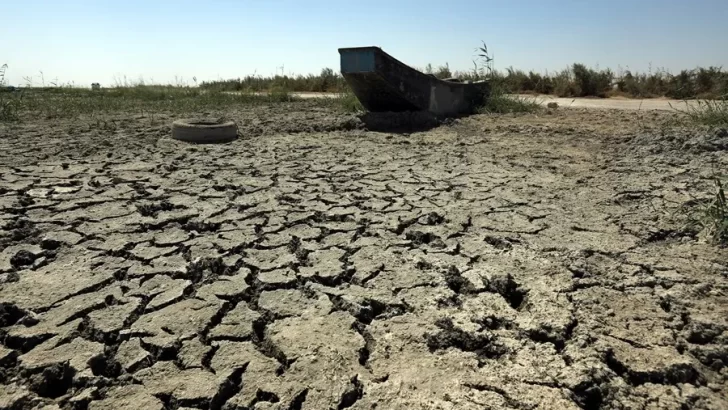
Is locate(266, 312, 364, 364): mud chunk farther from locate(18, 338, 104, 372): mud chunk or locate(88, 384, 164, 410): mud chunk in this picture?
locate(18, 338, 104, 372): mud chunk

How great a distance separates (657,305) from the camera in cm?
212

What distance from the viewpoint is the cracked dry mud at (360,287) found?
169 centimetres

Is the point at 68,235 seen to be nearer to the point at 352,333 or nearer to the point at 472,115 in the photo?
the point at 352,333

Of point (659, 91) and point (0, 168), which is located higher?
point (659, 91)

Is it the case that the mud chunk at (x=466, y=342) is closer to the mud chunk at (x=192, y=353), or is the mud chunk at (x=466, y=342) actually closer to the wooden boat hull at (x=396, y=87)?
the mud chunk at (x=192, y=353)

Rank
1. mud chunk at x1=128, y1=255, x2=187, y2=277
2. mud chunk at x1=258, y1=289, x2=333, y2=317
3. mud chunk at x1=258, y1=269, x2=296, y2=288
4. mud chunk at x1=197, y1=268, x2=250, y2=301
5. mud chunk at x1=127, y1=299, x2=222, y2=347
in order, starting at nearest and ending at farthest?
mud chunk at x1=127, y1=299, x2=222, y2=347, mud chunk at x1=258, y1=289, x2=333, y2=317, mud chunk at x1=197, y1=268, x2=250, y2=301, mud chunk at x1=258, y1=269, x2=296, y2=288, mud chunk at x1=128, y1=255, x2=187, y2=277

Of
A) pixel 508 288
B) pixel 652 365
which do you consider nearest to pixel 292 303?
pixel 508 288

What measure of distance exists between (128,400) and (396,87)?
20.0 ft

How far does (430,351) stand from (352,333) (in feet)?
1.01

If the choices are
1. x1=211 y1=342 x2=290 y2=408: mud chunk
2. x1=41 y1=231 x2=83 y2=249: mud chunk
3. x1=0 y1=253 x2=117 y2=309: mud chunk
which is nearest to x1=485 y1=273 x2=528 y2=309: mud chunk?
x1=211 y1=342 x2=290 y2=408: mud chunk

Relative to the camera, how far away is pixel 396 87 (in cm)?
720

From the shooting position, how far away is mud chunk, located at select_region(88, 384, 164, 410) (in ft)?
5.27

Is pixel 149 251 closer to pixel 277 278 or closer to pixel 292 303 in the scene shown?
pixel 277 278

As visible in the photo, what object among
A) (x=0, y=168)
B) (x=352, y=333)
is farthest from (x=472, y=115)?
(x=352, y=333)
